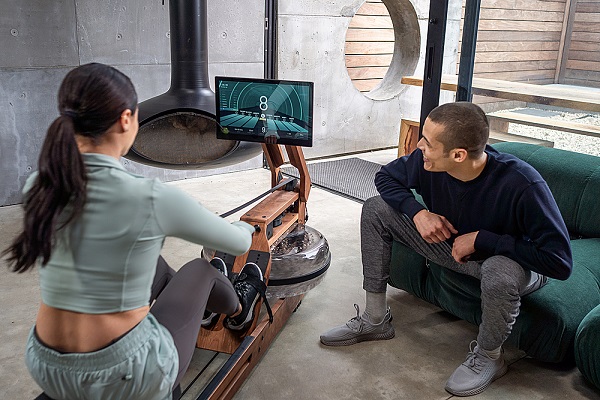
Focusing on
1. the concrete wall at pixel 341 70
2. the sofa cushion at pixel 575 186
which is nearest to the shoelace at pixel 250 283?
the sofa cushion at pixel 575 186

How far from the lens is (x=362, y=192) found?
13.6 feet

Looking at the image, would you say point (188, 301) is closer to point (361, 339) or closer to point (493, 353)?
point (361, 339)

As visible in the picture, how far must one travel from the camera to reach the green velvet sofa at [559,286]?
1938 millimetres

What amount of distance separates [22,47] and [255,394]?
270 centimetres

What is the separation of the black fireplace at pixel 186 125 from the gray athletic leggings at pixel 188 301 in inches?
51.9

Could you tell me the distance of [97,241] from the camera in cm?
117

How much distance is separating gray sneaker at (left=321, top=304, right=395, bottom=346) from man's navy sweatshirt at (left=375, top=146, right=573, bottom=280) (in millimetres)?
462

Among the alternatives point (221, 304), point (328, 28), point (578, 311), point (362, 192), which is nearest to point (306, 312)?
point (221, 304)

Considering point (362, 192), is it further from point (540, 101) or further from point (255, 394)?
point (255, 394)

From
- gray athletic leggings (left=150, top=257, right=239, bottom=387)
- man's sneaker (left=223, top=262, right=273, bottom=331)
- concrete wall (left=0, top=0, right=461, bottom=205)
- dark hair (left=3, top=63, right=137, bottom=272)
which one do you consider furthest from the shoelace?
concrete wall (left=0, top=0, right=461, bottom=205)

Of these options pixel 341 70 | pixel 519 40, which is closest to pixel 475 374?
pixel 519 40

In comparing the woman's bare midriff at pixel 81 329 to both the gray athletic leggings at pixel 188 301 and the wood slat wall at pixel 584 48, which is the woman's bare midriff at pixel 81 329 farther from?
the wood slat wall at pixel 584 48

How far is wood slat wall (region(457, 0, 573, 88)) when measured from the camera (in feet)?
10.9

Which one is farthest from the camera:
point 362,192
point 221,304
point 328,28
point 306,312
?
point 328,28
